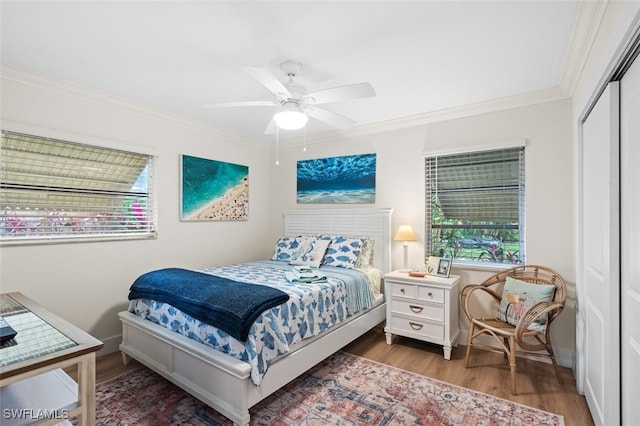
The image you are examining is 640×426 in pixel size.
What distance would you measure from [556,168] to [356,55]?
208cm

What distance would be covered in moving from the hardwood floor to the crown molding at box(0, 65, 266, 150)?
93.2 inches

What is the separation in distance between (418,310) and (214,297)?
195 cm

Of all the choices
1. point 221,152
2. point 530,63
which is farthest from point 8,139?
point 530,63

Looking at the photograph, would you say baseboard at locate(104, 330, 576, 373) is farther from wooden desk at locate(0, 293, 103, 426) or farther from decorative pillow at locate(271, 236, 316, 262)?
decorative pillow at locate(271, 236, 316, 262)

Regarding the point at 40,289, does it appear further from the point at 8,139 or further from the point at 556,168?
the point at 556,168

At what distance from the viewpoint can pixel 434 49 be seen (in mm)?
2092

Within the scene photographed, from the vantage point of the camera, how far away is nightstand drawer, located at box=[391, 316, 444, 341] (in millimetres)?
2896

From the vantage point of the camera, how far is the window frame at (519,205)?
2.95m

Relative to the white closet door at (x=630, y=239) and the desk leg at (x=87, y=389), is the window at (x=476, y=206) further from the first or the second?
the desk leg at (x=87, y=389)

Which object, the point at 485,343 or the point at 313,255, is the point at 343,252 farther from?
the point at 485,343

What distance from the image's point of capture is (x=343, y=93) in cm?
206

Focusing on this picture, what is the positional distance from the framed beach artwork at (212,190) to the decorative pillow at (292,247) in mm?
720

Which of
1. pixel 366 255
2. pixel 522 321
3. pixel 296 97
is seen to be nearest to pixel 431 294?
pixel 522 321

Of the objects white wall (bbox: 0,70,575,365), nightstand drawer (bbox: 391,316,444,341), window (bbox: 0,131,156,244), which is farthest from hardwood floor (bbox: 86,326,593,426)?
window (bbox: 0,131,156,244)
